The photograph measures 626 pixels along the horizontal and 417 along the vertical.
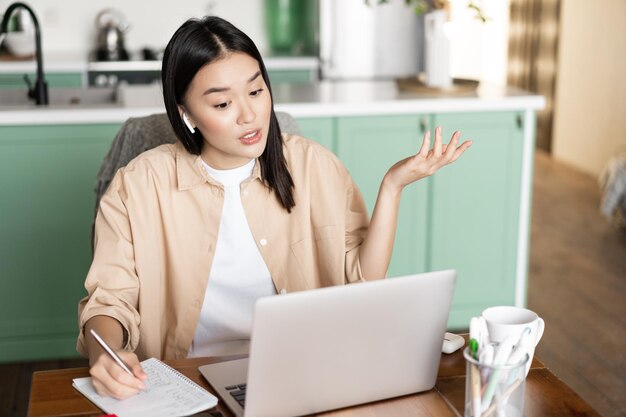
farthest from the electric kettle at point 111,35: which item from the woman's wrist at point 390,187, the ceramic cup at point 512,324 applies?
the ceramic cup at point 512,324

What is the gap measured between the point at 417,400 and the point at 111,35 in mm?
4277

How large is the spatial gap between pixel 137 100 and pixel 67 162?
37 centimetres

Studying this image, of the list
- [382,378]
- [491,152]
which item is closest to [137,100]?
[491,152]

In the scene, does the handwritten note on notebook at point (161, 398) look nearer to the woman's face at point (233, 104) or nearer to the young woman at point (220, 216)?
the young woman at point (220, 216)

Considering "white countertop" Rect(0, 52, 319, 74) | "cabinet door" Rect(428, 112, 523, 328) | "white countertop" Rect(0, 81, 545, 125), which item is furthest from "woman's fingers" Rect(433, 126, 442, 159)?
"white countertop" Rect(0, 52, 319, 74)

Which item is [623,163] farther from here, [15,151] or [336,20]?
[15,151]

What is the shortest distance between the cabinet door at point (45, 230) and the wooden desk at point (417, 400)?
1614 mm

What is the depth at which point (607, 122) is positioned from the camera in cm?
613

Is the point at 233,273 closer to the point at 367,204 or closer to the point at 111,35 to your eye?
the point at 367,204

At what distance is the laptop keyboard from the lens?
1323 millimetres

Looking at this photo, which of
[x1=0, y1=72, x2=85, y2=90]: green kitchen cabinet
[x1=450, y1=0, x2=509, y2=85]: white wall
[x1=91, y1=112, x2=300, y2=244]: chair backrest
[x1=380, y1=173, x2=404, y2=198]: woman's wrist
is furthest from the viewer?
[x1=450, y1=0, x2=509, y2=85]: white wall

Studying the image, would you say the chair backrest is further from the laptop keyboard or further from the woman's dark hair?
the laptop keyboard

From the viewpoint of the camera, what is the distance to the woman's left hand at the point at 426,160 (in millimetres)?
1608

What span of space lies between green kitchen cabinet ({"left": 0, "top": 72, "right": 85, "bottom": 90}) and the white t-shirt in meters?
3.24
